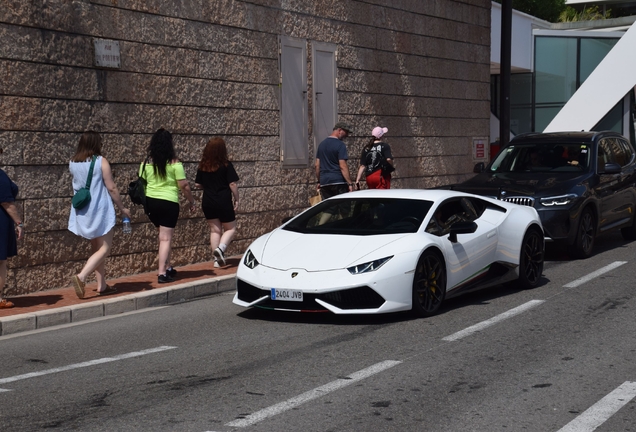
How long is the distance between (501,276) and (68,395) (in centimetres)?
553

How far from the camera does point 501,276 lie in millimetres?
10406

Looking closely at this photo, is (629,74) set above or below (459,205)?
above

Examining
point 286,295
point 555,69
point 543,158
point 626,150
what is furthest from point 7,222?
point 555,69

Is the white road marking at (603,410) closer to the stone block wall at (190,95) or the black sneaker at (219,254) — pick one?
the black sneaker at (219,254)

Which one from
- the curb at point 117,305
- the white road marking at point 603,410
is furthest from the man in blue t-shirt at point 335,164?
the white road marking at point 603,410

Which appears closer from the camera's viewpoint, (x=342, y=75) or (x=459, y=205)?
(x=459, y=205)

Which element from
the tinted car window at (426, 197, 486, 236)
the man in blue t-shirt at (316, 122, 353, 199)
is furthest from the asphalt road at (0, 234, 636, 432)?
the man in blue t-shirt at (316, 122, 353, 199)

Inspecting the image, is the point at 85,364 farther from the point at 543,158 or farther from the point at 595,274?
the point at 543,158

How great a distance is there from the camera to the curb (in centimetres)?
926

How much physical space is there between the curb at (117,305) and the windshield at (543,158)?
17.3 ft

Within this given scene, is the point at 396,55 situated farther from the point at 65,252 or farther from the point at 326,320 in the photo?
the point at 326,320

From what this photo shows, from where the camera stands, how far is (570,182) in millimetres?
13617

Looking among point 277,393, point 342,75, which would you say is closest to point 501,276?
point 277,393

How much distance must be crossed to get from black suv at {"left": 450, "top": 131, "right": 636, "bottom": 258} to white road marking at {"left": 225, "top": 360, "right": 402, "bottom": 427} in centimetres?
671
